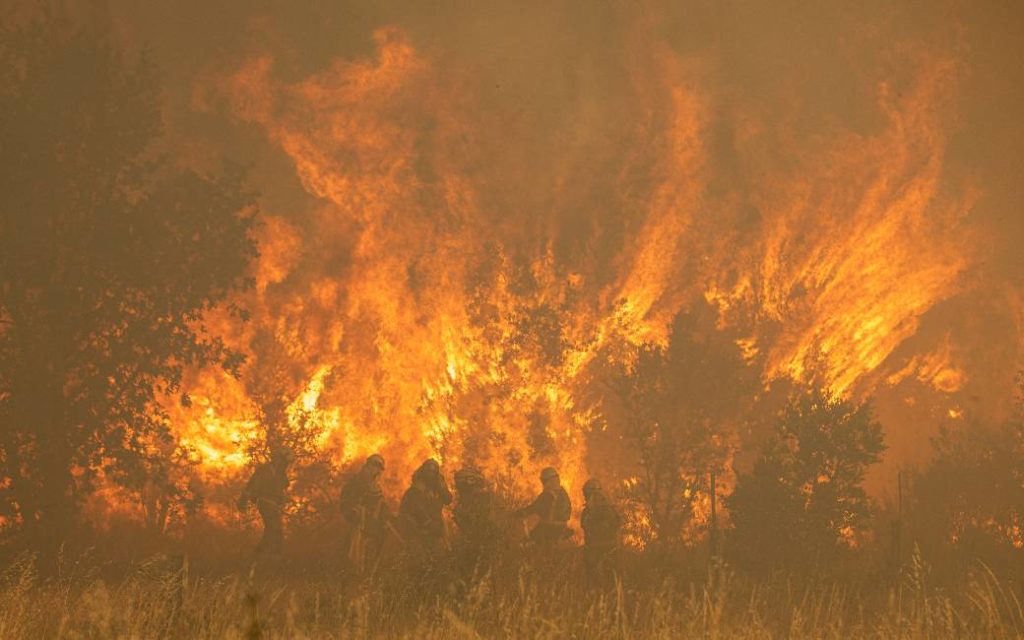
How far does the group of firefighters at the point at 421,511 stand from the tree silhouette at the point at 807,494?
10.7 ft

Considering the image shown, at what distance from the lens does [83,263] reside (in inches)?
806

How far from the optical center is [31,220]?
20422 mm

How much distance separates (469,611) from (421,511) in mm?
11968

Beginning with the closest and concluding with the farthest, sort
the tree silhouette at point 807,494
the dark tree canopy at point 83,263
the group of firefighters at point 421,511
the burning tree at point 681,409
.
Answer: the group of firefighters at point 421,511 < the dark tree canopy at point 83,263 < the tree silhouette at point 807,494 < the burning tree at point 681,409

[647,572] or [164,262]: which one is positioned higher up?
[164,262]

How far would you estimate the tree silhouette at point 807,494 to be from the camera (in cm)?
2006

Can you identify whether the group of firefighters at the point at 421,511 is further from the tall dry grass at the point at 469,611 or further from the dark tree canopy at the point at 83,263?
the dark tree canopy at the point at 83,263

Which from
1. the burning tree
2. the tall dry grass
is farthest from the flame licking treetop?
the tall dry grass

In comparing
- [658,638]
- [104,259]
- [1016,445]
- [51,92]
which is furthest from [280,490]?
[1016,445]

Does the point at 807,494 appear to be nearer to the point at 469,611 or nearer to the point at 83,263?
the point at 469,611

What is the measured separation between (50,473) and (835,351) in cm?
3471

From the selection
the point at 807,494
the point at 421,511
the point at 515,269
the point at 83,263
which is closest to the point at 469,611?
the point at 421,511

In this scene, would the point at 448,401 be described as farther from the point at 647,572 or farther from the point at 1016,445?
the point at 1016,445

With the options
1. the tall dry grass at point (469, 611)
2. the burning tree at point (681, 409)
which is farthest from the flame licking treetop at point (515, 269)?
the tall dry grass at point (469, 611)
